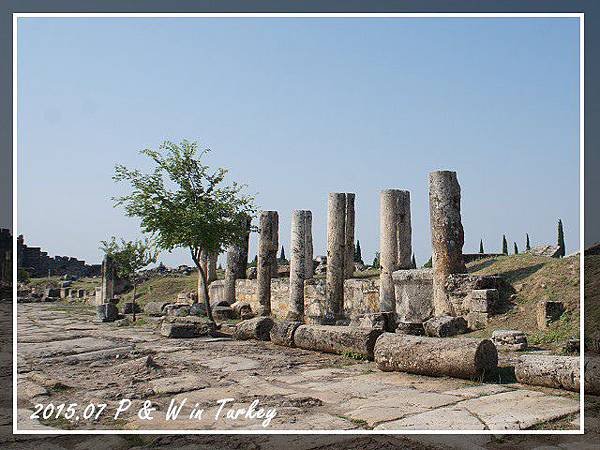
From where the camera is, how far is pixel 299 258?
66.4 feet

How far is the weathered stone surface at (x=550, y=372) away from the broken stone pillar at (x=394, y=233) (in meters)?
9.03

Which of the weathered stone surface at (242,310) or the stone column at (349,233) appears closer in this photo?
the stone column at (349,233)

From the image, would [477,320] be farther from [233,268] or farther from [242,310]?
[233,268]

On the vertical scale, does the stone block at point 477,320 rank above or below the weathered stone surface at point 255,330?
above

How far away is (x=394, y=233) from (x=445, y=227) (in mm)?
2183

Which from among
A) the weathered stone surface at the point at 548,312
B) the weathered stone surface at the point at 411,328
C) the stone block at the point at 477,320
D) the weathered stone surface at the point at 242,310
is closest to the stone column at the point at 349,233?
the weathered stone surface at the point at 242,310

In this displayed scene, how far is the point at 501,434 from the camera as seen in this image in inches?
229

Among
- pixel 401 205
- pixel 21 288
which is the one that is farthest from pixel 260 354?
pixel 21 288

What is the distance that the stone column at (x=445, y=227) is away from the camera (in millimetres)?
15344

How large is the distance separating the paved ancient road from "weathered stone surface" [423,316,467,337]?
2907 millimetres

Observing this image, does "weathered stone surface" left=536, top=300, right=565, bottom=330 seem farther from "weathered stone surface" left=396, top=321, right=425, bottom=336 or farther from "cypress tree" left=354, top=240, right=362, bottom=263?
"cypress tree" left=354, top=240, right=362, bottom=263

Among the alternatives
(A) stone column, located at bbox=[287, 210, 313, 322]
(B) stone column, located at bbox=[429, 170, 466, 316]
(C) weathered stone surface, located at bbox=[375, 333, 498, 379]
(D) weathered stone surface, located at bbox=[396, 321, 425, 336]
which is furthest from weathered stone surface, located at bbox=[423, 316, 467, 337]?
(A) stone column, located at bbox=[287, 210, 313, 322]

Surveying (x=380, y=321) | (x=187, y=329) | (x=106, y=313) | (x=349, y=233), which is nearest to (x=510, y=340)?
(x=380, y=321)

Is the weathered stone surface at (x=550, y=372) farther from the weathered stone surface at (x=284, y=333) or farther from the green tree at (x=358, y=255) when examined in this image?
the green tree at (x=358, y=255)
